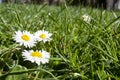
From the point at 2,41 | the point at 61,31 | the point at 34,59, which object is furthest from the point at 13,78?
the point at 61,31

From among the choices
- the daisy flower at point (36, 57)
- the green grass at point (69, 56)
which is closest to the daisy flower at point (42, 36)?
the green grass at point (69, 56)

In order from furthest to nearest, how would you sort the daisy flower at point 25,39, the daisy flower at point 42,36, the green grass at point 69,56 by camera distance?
the daisy flower at point 42,36 < the daisy flower at point 25,39 < the green grass at point 69,56

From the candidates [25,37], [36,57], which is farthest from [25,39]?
[36,57]

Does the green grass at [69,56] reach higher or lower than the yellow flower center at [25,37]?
lower

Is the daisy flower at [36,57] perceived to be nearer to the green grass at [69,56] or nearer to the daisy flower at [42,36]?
the green grass at [69,56]

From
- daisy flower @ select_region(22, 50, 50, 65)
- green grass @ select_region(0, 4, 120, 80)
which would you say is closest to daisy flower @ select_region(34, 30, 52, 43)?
green grass @ select_region(0, 4, 120, 80)

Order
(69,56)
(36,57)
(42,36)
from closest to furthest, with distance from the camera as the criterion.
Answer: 1. (36,57)
2. (69,56)
3. (42,36)

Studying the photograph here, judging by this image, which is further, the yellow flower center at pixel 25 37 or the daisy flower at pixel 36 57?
the yellow flower center at pixel 25 37

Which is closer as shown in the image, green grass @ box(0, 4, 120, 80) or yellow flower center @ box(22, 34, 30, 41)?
green grass @ box(0, 4, 120, 80)

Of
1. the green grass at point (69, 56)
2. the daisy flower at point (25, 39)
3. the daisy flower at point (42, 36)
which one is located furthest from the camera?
the daisy flower at point (42, 36)

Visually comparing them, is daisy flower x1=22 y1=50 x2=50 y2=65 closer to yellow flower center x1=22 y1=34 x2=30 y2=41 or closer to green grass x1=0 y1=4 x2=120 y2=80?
green grass x1=0 y1=4 x2=120 y2=80

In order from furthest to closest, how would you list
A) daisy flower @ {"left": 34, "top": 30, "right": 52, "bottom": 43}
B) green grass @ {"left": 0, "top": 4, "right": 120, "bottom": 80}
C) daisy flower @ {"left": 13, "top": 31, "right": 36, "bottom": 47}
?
daisy flower @ {"left": 34, "top": 30, "right": 52, "bottom": 43}
daisy flower @ {"left": 13, "top": 31, "right": 36, "bottom": 47}
green grass @ {"left": 0, "top": 4, "right": 120, "bottom": 80}

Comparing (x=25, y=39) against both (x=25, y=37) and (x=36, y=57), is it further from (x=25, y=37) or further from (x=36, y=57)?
(x=36, y=57)

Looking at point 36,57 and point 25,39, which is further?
point 25,39
